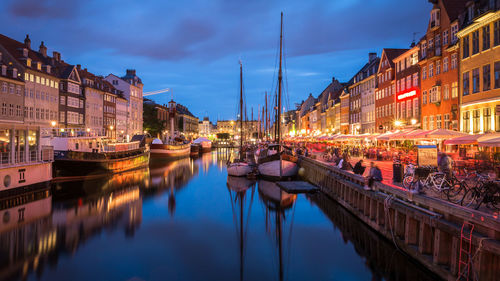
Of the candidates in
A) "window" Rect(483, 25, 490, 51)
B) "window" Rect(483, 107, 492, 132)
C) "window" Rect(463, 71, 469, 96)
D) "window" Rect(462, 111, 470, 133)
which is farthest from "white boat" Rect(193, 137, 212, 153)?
"window" Rect(483, 25, 490, 51)

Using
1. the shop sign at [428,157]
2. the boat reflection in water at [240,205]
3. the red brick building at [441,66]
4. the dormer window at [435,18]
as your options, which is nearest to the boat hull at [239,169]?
the boat reflection in water at [240,205]

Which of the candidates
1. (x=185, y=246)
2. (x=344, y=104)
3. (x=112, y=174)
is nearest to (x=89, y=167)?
(x=112, y=174)

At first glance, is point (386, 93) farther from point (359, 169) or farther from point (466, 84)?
point (359, 169)

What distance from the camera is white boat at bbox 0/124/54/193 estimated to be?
23294mm

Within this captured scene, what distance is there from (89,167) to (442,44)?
35.1 meters

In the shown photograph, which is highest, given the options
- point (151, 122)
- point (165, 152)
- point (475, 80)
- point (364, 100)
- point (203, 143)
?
point (364, 100)

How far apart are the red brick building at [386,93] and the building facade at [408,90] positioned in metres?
1.71

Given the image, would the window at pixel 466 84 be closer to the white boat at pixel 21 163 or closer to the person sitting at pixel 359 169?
the person sitting at pixel 359 169

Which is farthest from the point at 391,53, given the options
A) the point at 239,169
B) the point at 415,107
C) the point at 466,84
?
the point at 239,169

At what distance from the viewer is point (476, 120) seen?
2636cm

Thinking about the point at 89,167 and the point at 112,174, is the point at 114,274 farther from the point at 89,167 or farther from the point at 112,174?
the point at 112,174

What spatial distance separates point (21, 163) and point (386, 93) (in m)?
42.8

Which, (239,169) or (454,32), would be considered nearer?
(454,32)

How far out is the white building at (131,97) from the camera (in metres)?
83.6
